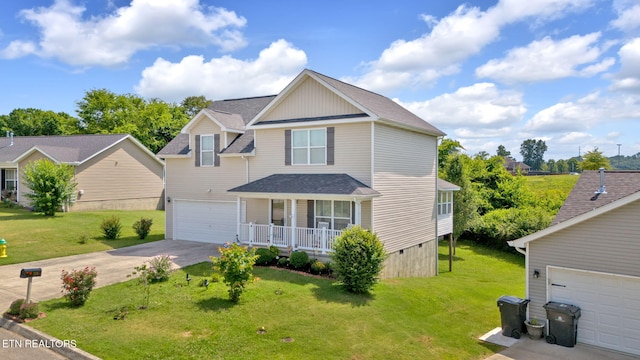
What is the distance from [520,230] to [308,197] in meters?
19.5

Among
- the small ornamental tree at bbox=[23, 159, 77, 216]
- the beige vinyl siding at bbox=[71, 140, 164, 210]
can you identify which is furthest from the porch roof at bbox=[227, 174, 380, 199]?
the beige vinyl siding at bbox=[71, 140, 164, 210]

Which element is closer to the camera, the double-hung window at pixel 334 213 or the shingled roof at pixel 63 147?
the double-hung window at pixel 334 213

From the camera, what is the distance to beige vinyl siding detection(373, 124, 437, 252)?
16.8 metres

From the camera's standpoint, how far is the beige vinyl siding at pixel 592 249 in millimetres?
9797

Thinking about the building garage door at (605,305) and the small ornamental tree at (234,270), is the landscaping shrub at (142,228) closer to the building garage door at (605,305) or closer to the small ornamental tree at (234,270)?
the small ornamental tree at (234,270)

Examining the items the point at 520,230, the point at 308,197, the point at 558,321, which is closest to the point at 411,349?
the point at 558,321

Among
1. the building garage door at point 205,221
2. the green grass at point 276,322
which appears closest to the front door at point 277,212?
the building garage door at point 205,221

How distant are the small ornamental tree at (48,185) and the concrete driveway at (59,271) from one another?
9.09m

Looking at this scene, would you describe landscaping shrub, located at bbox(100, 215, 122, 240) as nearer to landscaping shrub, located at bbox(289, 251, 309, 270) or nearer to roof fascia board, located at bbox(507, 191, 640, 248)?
landscaping shrub, located at bbox(289, 251, 309, 270)

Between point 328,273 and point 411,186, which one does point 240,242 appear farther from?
point 411,186

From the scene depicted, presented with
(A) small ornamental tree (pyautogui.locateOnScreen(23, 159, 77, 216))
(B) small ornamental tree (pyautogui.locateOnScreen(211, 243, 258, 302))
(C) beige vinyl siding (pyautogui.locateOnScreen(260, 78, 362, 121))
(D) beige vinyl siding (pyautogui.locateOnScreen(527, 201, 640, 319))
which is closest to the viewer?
(D) beige vinyl siding (pyautogui.locateOnScreen(527, 201, 640, 319))

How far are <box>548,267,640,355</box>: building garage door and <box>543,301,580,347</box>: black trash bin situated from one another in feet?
0.91

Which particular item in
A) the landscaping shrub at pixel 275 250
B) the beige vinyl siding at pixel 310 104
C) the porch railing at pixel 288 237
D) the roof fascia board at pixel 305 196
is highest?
the beige vinyl siding at pixel 310 104

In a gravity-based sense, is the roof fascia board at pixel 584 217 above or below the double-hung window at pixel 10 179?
below
